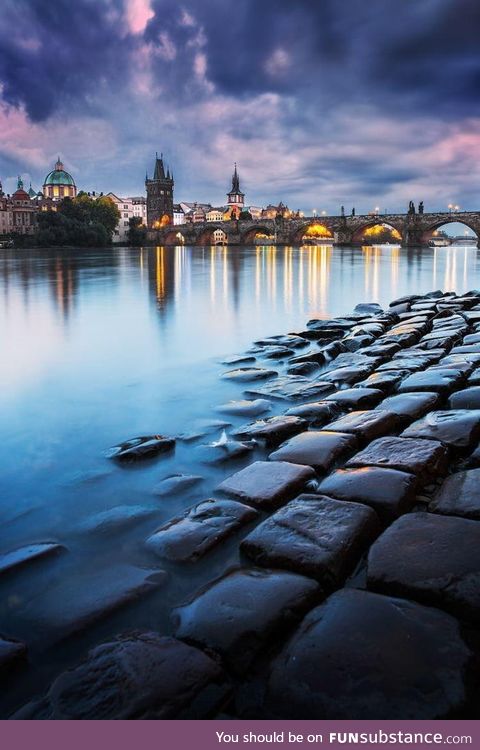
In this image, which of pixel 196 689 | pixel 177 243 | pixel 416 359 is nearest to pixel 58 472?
pixel 196 689

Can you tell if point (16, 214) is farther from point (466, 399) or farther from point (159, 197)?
point (466, 399)

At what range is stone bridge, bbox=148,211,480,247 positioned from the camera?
7525 cm

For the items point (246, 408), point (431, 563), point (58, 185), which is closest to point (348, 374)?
point (246, 408)

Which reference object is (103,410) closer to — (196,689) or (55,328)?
(196,689)

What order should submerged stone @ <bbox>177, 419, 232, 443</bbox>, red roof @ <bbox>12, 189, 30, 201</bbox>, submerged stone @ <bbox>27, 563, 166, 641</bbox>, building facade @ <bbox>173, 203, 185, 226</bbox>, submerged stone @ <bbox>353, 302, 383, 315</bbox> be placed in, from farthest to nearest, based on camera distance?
building facade @ <bbox>173, 203, 185, 226</bbox> < red roof @ <bbox>12, 189, 30, 201</bbox> < submerged stone @ <bbox>353, 302, 383, 315</bbox> < submerged stone @ <bbox>177, 419, 232, 443</bbox> < submerged stone @ <bbox>27, 563, 166, 641</bbox>

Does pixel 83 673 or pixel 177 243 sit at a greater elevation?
pixel 177 243

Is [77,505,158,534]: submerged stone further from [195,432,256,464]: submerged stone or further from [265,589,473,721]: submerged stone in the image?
[265,589,473,721]: submerged stone

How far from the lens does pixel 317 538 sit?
2.21 m

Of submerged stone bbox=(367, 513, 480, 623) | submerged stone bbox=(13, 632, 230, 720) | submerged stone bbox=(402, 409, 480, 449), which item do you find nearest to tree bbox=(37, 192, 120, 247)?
submerged stone bbox=(402, 409, 480, 449)

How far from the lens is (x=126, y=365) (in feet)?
21.6

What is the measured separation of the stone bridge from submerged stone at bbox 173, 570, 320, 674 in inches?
3024

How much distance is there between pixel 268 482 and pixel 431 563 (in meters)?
1.16

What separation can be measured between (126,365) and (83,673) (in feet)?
16.9

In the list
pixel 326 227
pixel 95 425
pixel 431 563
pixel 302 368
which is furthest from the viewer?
pixel 326 227
